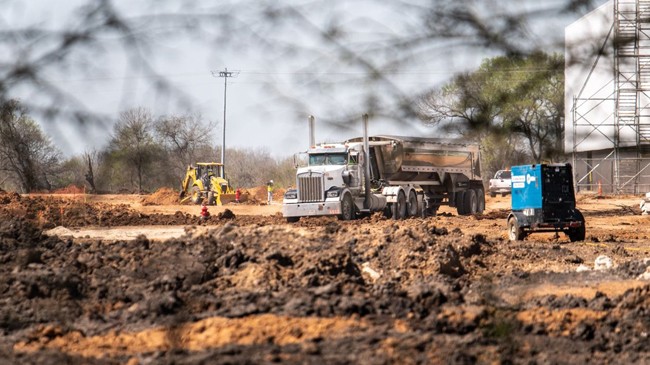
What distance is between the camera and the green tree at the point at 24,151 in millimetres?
2301

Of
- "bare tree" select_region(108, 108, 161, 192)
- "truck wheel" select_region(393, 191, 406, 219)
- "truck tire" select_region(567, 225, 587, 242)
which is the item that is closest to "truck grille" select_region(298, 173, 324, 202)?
"truck wheel" select_region(393, 191, 406, 219)

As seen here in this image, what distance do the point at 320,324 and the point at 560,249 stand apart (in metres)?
12.6

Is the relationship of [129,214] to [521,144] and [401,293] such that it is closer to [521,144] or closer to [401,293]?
[401,293]

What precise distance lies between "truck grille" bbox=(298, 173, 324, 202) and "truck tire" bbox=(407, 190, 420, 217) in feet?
16.3

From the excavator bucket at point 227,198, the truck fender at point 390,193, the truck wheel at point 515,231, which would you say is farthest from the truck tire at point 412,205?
the excavator bucket at point 227,198

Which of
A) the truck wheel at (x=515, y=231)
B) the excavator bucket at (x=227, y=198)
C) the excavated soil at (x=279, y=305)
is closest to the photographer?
the excavated soil at (x=279, y=305)

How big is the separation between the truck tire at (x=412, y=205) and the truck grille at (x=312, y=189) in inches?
196

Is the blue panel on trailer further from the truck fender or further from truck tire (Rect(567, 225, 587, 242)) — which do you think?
the truck fender

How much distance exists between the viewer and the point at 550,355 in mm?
7461

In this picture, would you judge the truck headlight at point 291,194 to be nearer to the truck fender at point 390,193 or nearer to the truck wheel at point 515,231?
the truck fender at point 390,193

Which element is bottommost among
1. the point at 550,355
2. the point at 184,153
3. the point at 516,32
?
the point at 550,355

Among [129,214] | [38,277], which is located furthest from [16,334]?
[129,214]

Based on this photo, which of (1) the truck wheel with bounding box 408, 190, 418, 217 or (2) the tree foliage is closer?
(2) the tree foliage

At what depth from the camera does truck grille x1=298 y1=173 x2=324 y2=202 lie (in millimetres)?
29391
